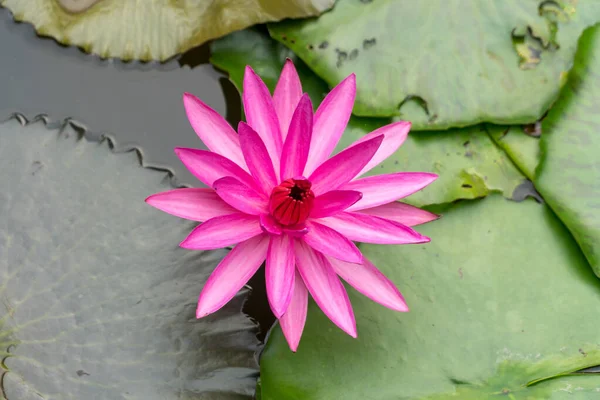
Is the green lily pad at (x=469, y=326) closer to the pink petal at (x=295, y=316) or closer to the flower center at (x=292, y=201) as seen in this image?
the pink petal at (x=295, y=316)

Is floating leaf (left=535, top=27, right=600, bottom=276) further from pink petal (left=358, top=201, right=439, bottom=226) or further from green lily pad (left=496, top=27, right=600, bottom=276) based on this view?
pink petal (left=358, top=201, right=439, bottom=226)

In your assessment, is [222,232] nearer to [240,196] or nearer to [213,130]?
[240,196]

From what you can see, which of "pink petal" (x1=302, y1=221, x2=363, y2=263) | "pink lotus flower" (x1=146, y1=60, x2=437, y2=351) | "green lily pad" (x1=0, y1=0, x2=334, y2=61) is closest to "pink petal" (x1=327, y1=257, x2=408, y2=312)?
"pink lotus flower" (x1=146, y1=60, x2=437, y2=351)

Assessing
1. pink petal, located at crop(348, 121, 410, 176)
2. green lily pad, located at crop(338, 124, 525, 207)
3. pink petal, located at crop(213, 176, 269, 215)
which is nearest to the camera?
pink petal, located at crop(213, 176, 269, 215)

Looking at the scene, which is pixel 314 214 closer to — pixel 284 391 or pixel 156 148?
pixel 284 391

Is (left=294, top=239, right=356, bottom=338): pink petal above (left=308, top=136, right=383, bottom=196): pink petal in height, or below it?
below

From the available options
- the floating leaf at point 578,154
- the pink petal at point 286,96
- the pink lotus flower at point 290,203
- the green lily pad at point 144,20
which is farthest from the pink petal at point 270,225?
the floating leaf at point 578,154

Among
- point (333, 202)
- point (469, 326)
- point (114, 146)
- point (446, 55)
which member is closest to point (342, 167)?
point (333, 202)

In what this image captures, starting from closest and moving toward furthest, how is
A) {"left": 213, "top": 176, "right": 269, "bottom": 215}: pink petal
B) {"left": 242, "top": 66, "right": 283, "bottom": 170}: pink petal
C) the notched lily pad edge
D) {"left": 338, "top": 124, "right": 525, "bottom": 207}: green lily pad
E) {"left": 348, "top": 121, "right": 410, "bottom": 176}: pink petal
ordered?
{"left": 213, "top": 176, "right": 269, "bottom": 215}: pink petal, {"left": 242, "top": 66, "right": 283, "bottom": 170}: pink petal, {"left": 348, "top": 121, "right": 410, "bottom": 176}: pink petal, the notched lily pad edge, {"left": 338, "top": 124, "right": 525, "bottom": 207}: green lily pad
